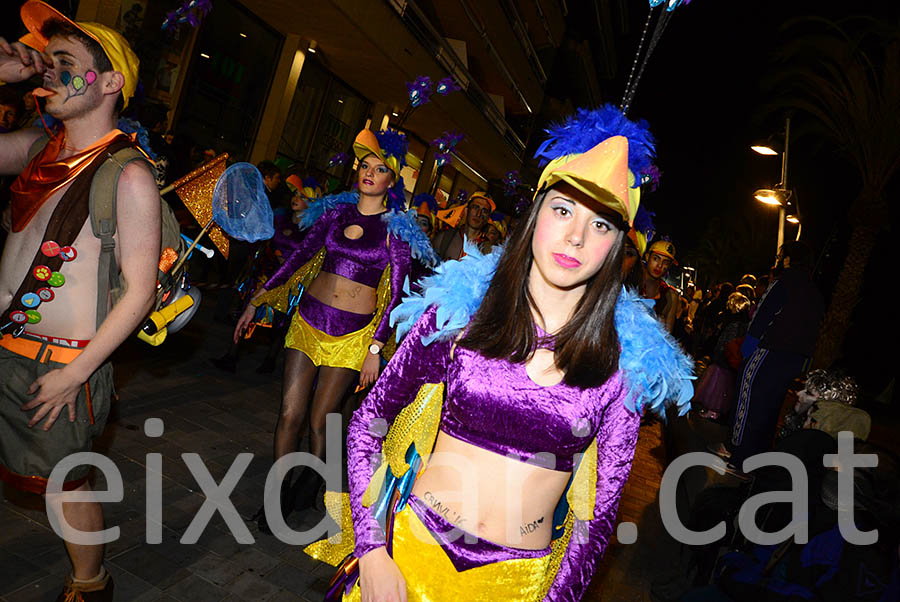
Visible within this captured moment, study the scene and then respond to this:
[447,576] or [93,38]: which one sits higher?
[93,38]

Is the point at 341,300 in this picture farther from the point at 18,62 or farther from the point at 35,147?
the point at 18,62

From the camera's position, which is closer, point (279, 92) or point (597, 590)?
point (597, 590)

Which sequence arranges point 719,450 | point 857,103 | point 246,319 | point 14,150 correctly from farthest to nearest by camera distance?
point 857,103 → point 719,450 → point 246,319 → point 14,150

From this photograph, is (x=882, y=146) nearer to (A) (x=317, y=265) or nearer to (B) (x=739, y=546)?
(B) (x=739, y=546)

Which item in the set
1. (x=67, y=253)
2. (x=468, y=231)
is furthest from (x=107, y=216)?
(x=468, y=231)

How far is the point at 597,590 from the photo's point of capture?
4.12m

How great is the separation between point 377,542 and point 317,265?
284cm

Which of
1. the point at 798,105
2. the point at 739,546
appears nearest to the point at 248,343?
the point at 739,546

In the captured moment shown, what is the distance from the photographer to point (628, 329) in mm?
1920

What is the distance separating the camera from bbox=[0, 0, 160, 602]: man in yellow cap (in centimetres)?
216

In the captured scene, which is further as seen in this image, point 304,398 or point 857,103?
point 857,103

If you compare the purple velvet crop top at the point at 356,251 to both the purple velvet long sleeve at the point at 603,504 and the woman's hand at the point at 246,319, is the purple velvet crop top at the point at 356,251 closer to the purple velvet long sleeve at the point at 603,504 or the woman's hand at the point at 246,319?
the woman's hand at the point at 246,319

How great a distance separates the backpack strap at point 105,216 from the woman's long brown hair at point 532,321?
53.4 inches

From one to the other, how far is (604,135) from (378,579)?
136cm
